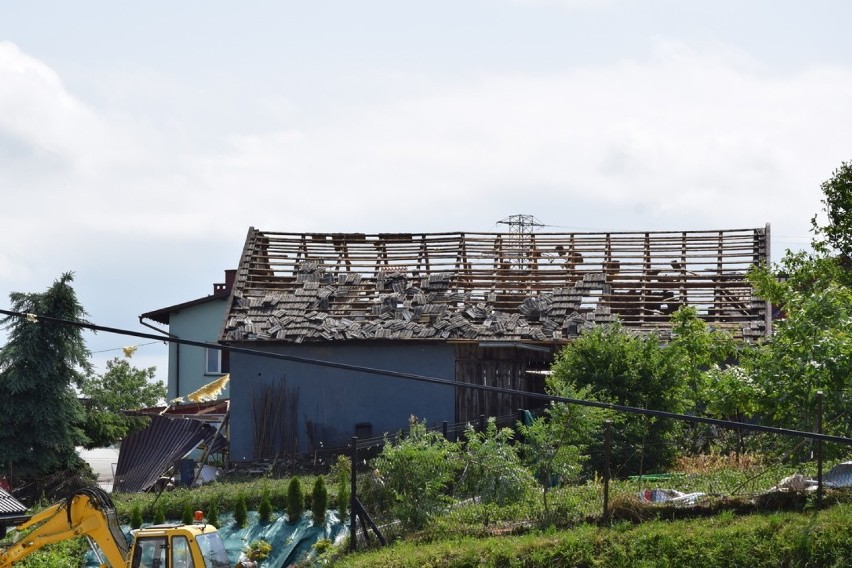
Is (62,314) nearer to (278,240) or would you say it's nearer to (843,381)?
(278,240)

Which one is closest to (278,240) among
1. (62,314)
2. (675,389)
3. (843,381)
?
(62,314)

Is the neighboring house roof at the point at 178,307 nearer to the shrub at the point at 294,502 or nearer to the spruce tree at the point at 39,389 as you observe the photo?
the spruce tree at the point at 39,389

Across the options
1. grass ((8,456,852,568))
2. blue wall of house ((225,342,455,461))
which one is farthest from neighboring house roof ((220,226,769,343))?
grass ((8,456,852,568))

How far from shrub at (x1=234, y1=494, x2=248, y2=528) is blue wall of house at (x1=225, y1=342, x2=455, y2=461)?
694 cm

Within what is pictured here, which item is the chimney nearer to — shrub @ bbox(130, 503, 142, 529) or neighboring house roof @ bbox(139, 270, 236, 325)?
neighboring house roof @ bbox(139, 270, 236, 325)

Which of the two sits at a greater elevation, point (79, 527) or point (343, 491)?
point (79, 527)

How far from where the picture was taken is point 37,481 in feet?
89.6

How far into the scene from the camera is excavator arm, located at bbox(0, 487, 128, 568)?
16859 millimetres

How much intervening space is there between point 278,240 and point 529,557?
18.7 metres

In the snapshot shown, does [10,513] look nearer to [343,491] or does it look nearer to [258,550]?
[258,550]

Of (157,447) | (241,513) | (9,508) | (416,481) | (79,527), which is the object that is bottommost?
(241,513)

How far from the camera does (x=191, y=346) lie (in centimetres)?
4444

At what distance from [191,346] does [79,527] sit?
27.8m

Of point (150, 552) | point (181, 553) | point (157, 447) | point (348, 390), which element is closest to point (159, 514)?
point (150, 552)
